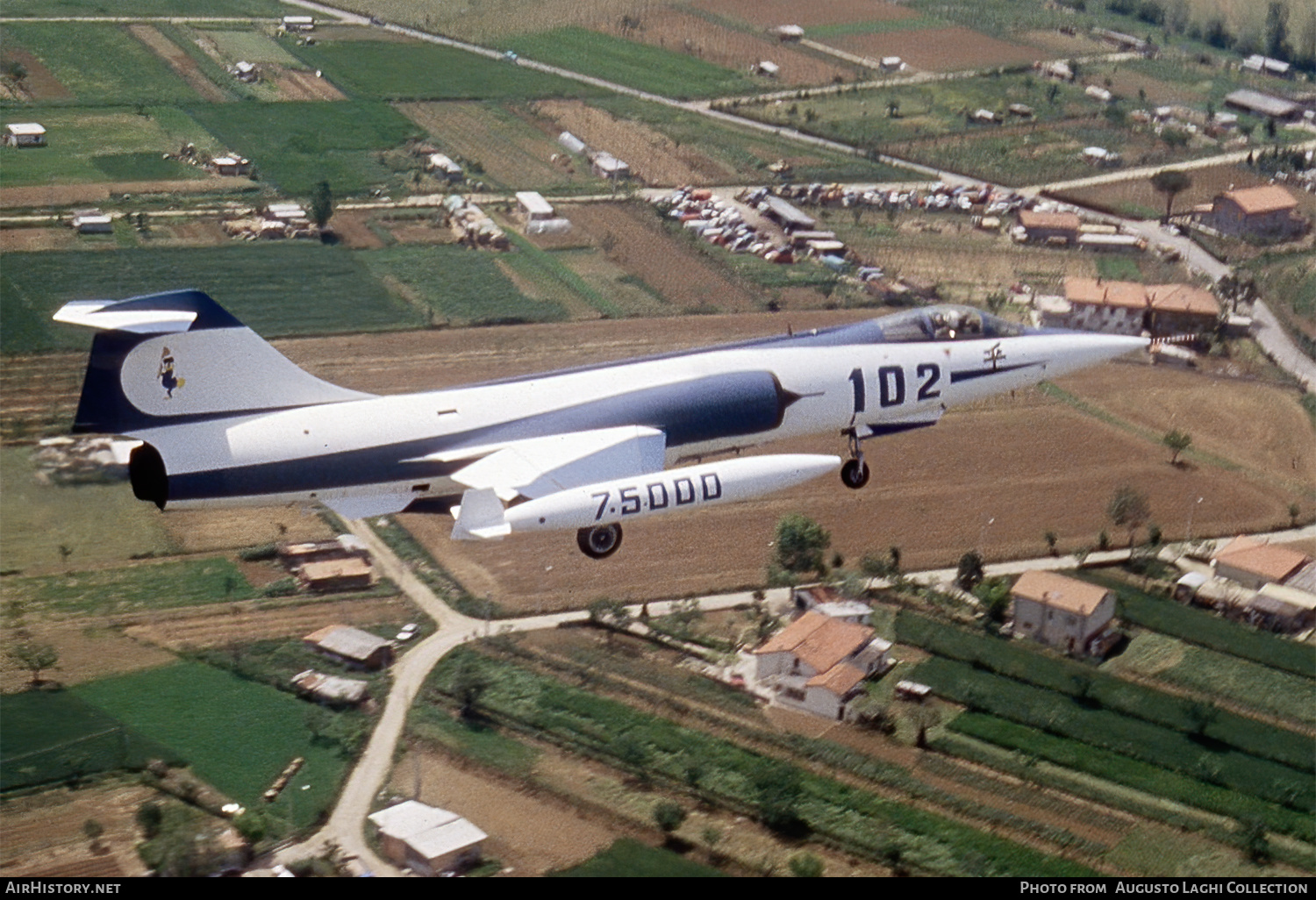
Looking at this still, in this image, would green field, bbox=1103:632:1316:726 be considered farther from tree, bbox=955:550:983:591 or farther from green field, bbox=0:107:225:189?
green field, bbox=0:107:225:189

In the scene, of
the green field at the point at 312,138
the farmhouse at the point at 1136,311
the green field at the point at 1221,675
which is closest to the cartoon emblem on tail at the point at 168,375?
the green field at the point at 1221,675

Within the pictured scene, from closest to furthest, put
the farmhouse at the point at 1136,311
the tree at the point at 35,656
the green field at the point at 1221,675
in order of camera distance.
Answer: the tree at the point at 35,656 → the green field at the point at 1221,675 → the farmhouse at the point at 1136,311

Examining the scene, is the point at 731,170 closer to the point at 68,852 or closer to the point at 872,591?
the point at 872,591

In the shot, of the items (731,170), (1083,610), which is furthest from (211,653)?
(731,170)

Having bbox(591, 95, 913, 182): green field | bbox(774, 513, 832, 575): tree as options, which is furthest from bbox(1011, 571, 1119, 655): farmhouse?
bbox(591, 95, 913, 182): green field

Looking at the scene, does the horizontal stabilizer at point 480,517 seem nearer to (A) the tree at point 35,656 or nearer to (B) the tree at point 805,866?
(B) the tree at point 805,866

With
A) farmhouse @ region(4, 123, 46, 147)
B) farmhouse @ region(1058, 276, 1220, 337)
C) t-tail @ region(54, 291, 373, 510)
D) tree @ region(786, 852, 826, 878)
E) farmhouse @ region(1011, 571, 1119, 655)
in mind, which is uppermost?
farmhouse @ region(4, 123, 46, 147)
